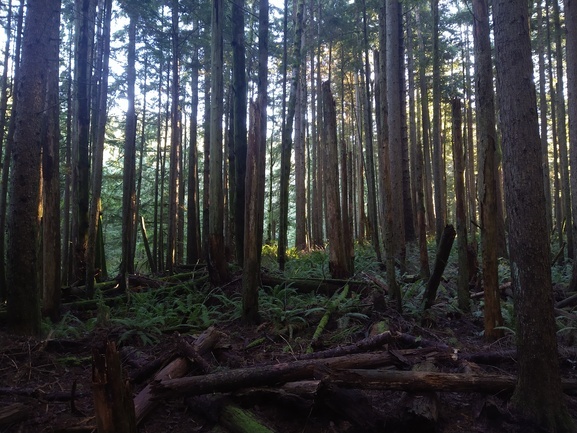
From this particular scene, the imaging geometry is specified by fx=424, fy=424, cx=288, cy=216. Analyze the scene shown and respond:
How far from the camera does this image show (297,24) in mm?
10773

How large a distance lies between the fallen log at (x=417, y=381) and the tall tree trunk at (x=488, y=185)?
1.62 meters

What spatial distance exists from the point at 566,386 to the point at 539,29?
14.9 meters

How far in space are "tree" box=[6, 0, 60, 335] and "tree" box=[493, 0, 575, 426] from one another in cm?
546

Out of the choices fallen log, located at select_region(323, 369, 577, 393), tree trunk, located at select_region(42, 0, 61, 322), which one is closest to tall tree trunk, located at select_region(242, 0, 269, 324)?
fallen log, located at select_region(323, 369, 577, 393)

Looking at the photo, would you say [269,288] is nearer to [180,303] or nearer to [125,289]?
[180,303]

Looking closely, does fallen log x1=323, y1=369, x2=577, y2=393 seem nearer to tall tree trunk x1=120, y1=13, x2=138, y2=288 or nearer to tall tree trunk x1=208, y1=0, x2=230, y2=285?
tall tree trunk x1=208, y1=0, x2=230, y2=285

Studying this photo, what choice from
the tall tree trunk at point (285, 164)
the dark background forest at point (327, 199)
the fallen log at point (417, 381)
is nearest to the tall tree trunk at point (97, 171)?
the dark background forest at point (327, 199)

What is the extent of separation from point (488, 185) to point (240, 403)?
381 cm

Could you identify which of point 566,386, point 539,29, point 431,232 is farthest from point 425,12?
point 566,386

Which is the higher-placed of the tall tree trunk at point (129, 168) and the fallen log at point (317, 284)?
the tall tree trunk at point (129, 168)

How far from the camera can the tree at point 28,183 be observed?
5.37 metres

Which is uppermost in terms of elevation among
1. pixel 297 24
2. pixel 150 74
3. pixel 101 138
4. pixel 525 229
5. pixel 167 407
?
pixel 150 74

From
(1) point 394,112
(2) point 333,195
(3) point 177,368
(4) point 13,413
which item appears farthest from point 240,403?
(1) point 394,112

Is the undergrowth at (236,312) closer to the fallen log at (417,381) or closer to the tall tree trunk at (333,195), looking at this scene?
the tall tree trunk at (333,195)
